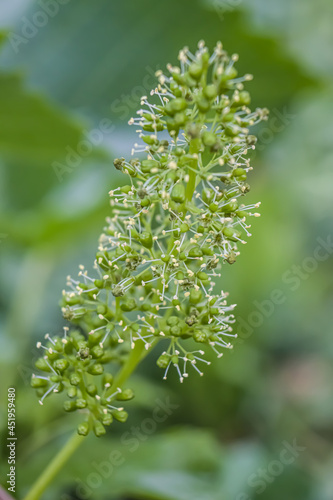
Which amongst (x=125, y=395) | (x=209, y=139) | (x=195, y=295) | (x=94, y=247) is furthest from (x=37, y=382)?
(x=94, y=247)

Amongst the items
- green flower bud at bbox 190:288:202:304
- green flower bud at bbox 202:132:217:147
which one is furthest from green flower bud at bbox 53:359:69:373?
green flower bud at bbox 202:132:217:147

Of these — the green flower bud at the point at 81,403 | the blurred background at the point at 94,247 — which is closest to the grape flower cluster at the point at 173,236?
the green flower bud at the point at 81,403

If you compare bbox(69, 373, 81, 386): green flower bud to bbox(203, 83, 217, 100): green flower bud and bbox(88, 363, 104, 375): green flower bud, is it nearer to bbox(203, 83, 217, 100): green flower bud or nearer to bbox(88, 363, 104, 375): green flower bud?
bbox(88, 363, 104, 375): green flower bud

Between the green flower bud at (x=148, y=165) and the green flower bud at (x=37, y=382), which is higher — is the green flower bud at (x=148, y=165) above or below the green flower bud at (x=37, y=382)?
above

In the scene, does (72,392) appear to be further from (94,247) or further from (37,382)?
(94,247)

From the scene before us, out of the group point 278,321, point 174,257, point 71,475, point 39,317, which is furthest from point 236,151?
point 278,321

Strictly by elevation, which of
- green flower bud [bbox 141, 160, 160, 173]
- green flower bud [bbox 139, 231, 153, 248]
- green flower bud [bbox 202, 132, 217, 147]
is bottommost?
green flower bud [bbox 139, 231, 153, 248]

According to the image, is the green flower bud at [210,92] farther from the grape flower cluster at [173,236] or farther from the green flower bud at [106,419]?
the green flower bud at [106,419]
